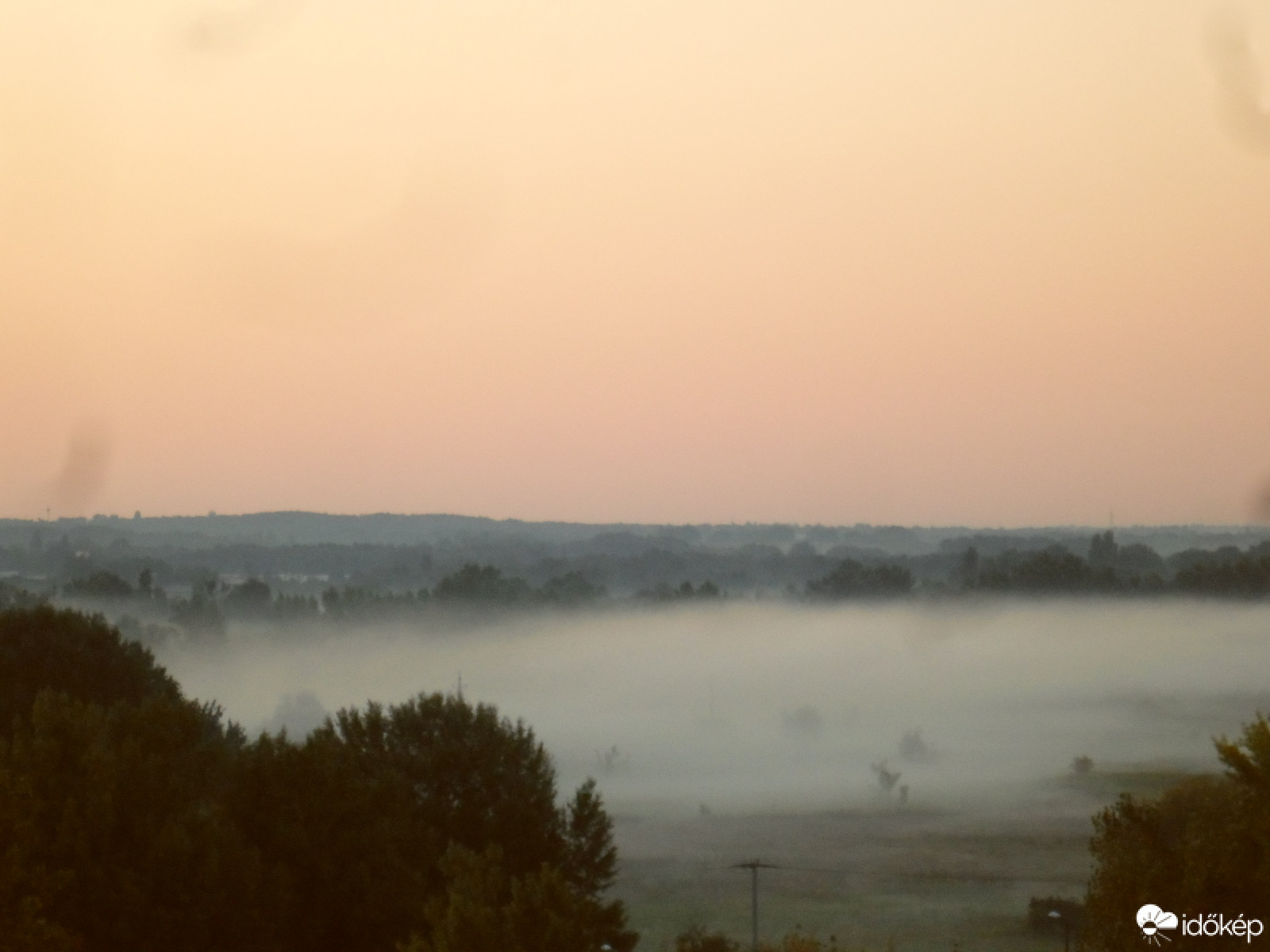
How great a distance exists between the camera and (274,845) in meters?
38.7

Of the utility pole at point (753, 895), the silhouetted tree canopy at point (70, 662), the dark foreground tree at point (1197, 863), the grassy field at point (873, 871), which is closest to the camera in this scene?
the dark foreground tree at point (1197, 863)

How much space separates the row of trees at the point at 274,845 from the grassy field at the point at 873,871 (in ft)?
50.7

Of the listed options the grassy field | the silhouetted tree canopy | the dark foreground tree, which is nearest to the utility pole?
the grassy field

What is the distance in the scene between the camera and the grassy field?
7094cm

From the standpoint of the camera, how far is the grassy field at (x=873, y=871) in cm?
7094

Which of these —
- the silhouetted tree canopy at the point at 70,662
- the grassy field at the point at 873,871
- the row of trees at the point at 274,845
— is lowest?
the grassy field at the point at 873,871

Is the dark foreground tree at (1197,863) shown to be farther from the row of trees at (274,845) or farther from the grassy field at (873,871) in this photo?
the grassy field at (873,871)

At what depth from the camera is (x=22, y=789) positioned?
102ft

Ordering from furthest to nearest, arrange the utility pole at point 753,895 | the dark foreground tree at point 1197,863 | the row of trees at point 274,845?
the utility pole at point 753,895 → the row of trees at point 274,845 → the dark foreground tree at point 1197,863

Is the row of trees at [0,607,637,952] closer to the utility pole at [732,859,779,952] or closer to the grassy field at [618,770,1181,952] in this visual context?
the utility pole at [732,859,779,952]

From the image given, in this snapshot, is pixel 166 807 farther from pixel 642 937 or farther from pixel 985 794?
pixel 985 794

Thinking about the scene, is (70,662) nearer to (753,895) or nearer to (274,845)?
(274,845)

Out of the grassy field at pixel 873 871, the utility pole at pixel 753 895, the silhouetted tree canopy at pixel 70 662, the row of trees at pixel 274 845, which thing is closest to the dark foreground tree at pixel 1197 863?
the row of trees at pixel 274 845

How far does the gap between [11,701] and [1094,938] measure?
39.7 metres
